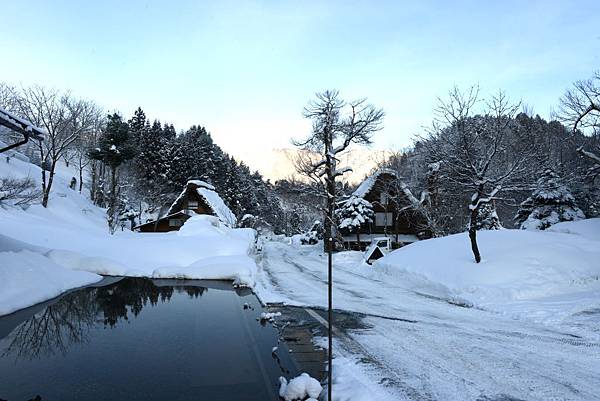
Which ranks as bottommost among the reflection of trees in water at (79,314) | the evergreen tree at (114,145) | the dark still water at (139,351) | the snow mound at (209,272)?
the dark still water at (139,351)

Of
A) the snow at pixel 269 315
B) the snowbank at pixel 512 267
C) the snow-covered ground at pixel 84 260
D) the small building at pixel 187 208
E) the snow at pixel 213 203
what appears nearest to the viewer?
the snow at pixel 269 315

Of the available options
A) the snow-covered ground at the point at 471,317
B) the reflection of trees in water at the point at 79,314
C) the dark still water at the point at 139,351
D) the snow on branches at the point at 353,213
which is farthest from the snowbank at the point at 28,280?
the snow on branches at the point at 353,213

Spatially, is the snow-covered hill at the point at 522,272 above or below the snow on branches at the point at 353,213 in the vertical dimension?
below

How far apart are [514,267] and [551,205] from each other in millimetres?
17994

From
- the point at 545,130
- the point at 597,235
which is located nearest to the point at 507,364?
the point at 597,235

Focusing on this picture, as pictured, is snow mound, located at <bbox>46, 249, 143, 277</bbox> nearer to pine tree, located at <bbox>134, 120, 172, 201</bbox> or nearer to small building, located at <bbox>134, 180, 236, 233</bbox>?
small building, located at <bbox>134, 180, 236, 233</bbox>

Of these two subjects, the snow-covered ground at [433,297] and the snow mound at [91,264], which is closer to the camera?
the snow-covered ground at [433,297]

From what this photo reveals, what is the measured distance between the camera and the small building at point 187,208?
39250mm

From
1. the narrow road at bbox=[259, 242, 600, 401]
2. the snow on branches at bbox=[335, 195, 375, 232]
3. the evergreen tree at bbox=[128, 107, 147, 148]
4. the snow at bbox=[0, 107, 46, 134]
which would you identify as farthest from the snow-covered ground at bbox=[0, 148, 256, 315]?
the evergreen tree at bbox=[128, 107, 147, 148]

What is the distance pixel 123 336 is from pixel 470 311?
7527 mm

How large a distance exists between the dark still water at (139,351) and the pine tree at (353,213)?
23.1m

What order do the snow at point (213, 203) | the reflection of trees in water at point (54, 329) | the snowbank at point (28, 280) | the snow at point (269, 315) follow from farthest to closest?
the snow at point (213, 203) → the snowbank at point (28, 280) → the snow at point (269, 315) → the reflection of trees in water at point (54, 329)

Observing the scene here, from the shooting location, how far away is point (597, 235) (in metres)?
15.3

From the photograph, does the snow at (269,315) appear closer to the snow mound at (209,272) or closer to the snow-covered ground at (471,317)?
the snow-covered ground at (471,317)
